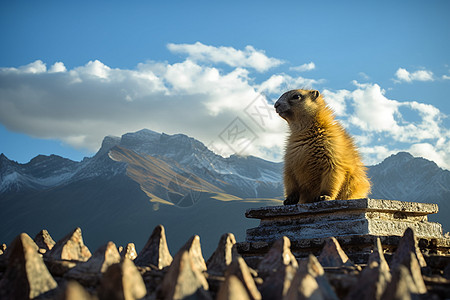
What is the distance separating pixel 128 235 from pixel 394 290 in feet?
465

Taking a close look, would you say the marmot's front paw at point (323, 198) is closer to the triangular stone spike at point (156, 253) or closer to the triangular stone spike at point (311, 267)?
the triangular stone spike at point (156, 253)

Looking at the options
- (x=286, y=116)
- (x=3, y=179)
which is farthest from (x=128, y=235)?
(x=286, y=116)

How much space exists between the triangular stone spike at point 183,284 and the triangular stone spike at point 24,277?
0.78 meters

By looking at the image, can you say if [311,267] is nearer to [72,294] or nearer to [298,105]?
[72,294]

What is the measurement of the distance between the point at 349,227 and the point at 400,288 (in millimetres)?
3523

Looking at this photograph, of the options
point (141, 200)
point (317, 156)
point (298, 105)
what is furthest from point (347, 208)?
point (141, 200)

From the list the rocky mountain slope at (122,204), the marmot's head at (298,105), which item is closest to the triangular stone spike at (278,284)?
the marmot's head at (298,105)

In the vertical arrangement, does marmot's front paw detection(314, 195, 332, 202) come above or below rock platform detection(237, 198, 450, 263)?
above

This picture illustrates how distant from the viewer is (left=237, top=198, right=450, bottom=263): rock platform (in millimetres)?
5230

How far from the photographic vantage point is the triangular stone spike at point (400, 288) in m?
2.04

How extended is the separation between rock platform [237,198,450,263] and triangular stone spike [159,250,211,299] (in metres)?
2.98

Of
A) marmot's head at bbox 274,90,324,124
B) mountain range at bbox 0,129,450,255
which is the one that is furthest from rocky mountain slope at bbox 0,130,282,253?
marmot's head at bbox 274,90,324,124

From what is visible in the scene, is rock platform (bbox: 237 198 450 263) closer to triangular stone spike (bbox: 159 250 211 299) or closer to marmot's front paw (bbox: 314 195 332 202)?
marmot's front paw (bbox: 314 195 332 202)

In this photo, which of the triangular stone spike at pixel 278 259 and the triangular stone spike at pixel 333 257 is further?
the triangular stone spike at pixel 333 257
